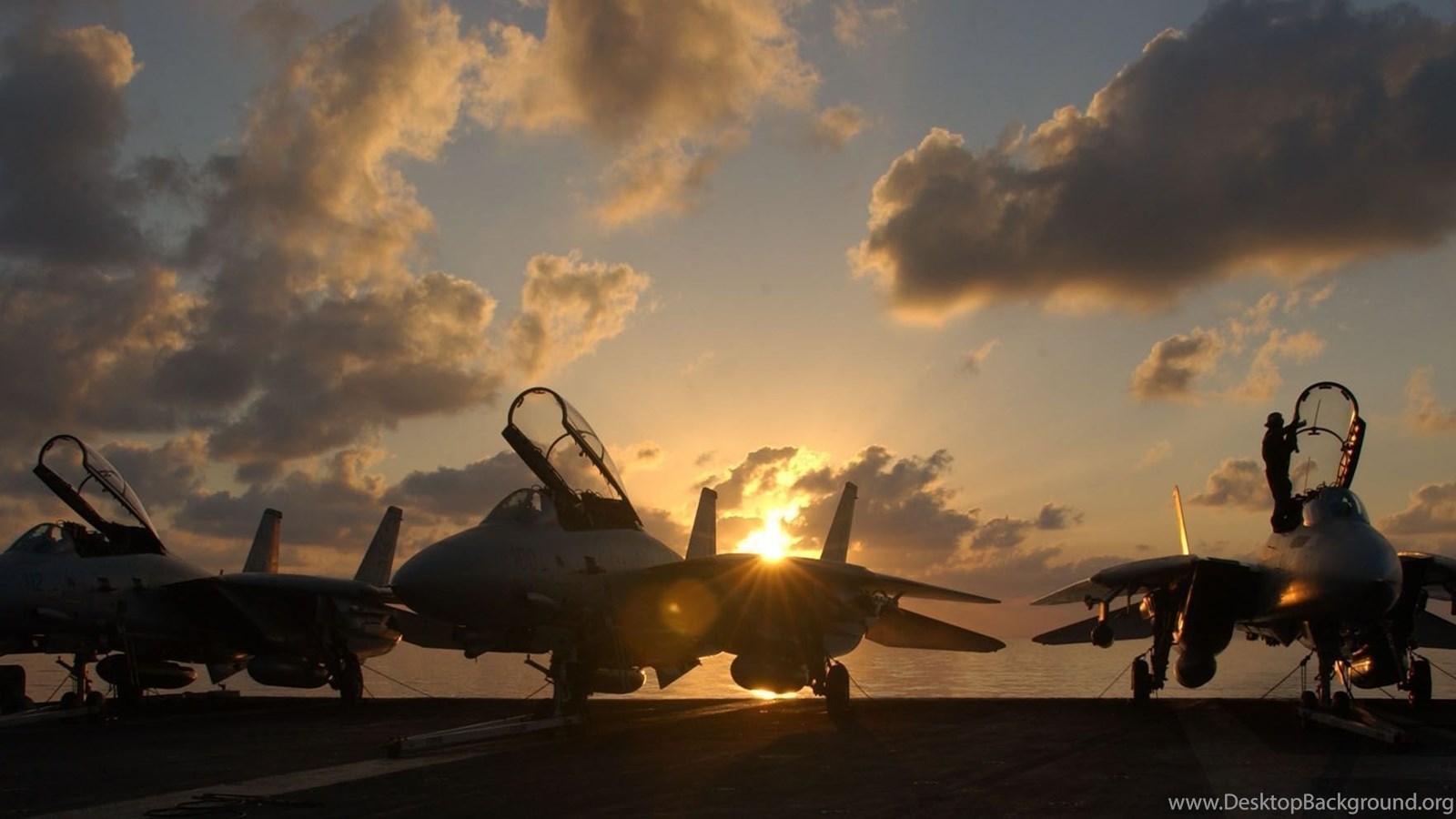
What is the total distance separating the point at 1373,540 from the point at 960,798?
9751 millimetres

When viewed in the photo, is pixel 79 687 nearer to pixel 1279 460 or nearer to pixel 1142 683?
pixel 1142 683

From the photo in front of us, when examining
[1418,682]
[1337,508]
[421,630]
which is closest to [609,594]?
[421,630]

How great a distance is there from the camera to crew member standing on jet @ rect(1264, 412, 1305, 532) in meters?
18.3

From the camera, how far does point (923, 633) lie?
80.7 ft

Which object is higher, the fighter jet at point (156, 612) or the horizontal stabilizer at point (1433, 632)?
the fighter jet at point (156, 612)

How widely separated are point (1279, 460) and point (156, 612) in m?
23.1

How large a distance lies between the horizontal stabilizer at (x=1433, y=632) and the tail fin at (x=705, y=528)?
15314mm

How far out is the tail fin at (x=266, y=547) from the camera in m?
30.8

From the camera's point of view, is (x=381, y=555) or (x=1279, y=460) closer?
(x=1279, y=460)

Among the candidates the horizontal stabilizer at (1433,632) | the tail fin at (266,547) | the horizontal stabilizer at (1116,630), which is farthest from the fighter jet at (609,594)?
the tail fin at (266,547)

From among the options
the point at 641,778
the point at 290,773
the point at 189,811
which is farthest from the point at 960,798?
the point at 290,773

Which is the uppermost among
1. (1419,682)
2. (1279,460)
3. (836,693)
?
(1279,460)

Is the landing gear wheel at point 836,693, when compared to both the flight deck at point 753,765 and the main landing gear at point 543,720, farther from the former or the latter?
the main landing gear at point 543,720

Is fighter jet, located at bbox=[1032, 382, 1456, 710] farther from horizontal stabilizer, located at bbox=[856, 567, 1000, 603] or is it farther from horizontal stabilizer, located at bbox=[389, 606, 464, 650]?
horizontal stabilizer, located at bbox=[389, 606, 464, 650]
